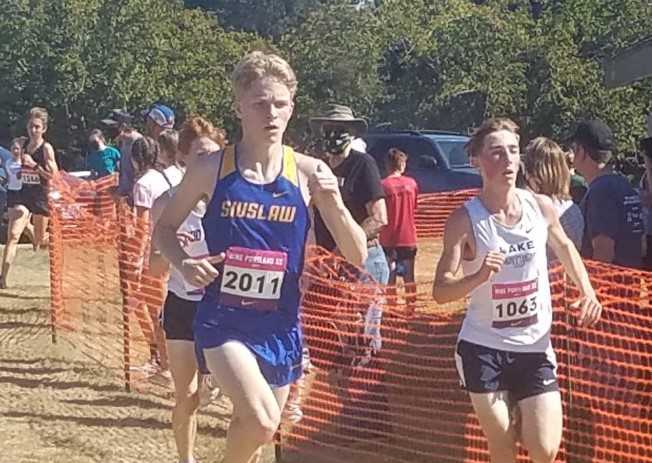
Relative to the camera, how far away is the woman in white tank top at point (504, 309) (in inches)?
195

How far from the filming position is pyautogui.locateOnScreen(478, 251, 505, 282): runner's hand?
15.8ft

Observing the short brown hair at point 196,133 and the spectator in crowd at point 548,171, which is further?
the short brown hair at point 196,133

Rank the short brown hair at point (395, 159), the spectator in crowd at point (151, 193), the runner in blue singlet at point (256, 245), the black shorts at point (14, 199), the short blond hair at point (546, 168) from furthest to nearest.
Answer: the black shorts at point (14, 199)
the short brown hair at point (395, 159)
the spectator in crowd at point (151, 193)
the short blond hair at point (546, 168)
the runner in blue singlet at point (256, 245)

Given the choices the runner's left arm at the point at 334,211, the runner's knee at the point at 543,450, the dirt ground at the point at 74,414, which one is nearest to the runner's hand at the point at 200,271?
the runner's left arm at the point at 334,211

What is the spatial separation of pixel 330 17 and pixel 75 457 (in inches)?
1507

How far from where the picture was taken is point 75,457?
7297 mm

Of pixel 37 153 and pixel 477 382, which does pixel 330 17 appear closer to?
pixel 37 153

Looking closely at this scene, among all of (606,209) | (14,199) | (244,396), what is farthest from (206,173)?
(14,199)

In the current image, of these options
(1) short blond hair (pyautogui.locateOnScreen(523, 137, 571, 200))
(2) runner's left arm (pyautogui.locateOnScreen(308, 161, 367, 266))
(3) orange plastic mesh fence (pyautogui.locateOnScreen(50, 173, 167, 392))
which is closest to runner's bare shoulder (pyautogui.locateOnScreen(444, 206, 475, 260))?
(2) runner's left arm (pyautogui.locateOnScreen(308, 161, 367, 266))

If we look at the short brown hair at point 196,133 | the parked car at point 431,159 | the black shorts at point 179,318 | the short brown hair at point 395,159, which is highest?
the parked car at point 431,159

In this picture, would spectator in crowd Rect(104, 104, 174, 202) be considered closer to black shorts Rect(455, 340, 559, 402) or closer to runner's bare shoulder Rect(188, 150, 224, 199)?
runner's bare shoulder Rect(188, 150, 224, 199)

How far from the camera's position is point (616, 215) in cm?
639

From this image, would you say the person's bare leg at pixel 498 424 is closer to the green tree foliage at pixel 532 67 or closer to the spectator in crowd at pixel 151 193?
the spectator in crowd at pixel 151 193

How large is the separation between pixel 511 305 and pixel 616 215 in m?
1.63
